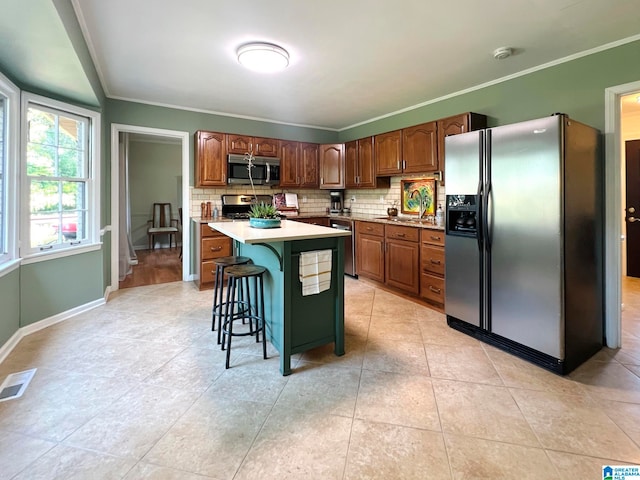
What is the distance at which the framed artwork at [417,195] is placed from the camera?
Answer: 14.0 feet

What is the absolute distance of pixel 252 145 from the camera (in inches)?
190

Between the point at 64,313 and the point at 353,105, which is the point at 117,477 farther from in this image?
the point at 353,105

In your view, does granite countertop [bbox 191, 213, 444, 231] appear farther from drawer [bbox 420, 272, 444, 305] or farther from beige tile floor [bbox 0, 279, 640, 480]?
beige tile floor [bbox 0, 279, 640, 480]

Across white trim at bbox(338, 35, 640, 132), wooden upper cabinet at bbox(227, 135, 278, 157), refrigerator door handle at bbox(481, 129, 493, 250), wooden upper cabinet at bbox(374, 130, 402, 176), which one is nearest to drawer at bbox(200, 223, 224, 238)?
wooden upper cabinet at bbox(227, 135, 278, 157)

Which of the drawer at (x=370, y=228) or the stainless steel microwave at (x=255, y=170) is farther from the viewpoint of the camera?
the stainless steel microwave at (x=255, y=170)

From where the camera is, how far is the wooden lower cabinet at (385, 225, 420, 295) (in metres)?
3.72

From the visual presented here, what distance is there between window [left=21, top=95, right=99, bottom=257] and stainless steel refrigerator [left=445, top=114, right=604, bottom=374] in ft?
12.3

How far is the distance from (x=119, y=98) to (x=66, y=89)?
4.01 feet

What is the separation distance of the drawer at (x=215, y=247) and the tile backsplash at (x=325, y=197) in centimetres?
74

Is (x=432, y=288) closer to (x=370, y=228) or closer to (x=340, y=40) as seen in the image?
(x=370, y=228)

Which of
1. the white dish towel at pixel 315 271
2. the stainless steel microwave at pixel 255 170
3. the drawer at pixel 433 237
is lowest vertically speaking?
the white dish towel at pixel 315 271

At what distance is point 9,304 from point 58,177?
1.26 metres

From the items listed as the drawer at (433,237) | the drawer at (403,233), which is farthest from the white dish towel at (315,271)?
the drawer at (403,233)

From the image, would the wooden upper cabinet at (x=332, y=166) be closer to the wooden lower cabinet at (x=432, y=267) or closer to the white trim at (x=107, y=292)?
the wooden lower cabinet at (x=432, y=267)
